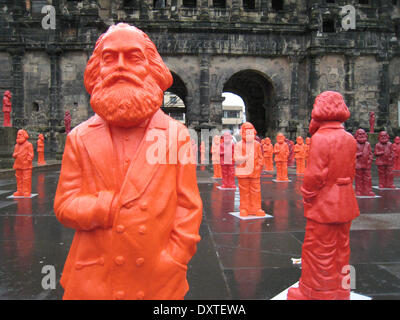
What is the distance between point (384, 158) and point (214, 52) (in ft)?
43.4

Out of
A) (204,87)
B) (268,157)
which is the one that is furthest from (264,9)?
(268,157)

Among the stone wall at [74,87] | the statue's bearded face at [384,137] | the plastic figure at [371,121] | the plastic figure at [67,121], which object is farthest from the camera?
the plastic figure at [371,121]

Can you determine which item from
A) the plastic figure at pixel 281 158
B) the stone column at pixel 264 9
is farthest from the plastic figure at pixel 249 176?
the stone column at pixel 264 9

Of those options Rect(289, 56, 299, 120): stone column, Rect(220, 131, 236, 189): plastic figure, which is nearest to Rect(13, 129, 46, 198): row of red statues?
Rect(220, 131, 236, 189): plastic figure

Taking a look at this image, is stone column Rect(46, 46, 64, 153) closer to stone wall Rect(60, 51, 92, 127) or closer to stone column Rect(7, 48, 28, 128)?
stone wall Rect(60, 51, 92, 127)

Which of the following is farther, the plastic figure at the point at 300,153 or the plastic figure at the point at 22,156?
the plastic figure at the point at 300,153

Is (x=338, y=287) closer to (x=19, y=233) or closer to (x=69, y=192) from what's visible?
(x=69, y=192)

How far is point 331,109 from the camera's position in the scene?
3.08 metres

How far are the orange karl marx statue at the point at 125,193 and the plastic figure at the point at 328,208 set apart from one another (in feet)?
4.80

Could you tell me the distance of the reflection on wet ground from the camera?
340 cm

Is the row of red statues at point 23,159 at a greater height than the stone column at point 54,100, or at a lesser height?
lesser

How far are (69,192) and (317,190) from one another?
2.15m

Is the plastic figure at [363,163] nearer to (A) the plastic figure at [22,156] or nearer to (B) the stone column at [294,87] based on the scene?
(A) the plastic figure at [22,156]

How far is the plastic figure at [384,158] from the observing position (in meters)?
8.64
